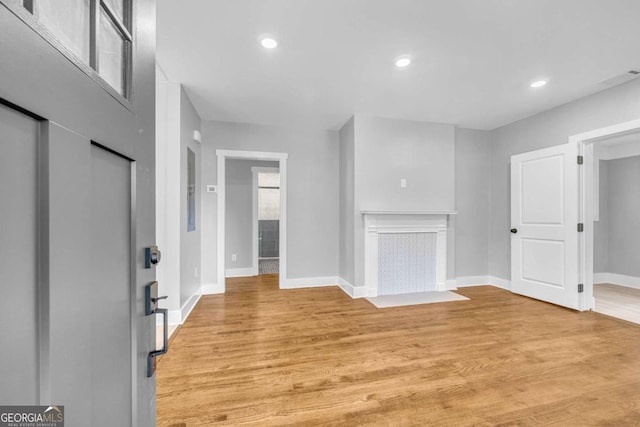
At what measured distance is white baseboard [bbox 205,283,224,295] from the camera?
3936 mm

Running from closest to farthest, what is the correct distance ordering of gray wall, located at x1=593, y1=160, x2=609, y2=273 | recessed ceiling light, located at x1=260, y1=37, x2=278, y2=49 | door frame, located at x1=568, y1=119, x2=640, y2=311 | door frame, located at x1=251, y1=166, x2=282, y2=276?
1. recessed ceiling light, located at x1=260, y1=37, x2=278, y2=49
2. door frame, located at x1=568, y1=119, x2=640, y2=311
3. gray wall, located at x1=593, y1=160, x2=609, y2=273
4. door frame, located at x1=251, y1=166, x2=282, y2=276

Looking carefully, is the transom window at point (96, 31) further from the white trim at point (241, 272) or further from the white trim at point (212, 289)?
the white trim at point (241, 272)

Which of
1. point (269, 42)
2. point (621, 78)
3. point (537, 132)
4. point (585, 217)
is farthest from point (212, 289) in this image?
point (621, 78)

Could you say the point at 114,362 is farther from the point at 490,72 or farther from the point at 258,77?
the point at 490,72

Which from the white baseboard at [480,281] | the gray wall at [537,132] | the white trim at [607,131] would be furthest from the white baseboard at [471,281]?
the white trim at [607,131]

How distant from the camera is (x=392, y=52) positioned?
2359mm

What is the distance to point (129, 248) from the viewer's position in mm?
713

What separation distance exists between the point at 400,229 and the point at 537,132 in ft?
7.55

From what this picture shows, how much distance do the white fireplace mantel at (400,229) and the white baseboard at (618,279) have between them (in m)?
2.85

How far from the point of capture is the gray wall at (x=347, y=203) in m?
3.88

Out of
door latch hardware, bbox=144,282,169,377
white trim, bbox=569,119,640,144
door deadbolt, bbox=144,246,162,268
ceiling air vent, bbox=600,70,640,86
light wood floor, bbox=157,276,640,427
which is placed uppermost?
ceiling air vent, bbox=600,70,640,86

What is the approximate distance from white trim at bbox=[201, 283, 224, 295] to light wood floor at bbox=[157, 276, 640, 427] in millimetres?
698

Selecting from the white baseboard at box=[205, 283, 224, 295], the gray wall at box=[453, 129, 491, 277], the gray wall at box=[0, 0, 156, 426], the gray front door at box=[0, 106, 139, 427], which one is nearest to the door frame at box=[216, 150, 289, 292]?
the white baseboard at box=[205, 283, 224, 295]

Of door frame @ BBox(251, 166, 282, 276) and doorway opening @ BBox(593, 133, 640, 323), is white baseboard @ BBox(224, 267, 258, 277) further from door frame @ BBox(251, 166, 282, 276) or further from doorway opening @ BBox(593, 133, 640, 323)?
doorway opening @ BBox(593, 133, 640, 323)
